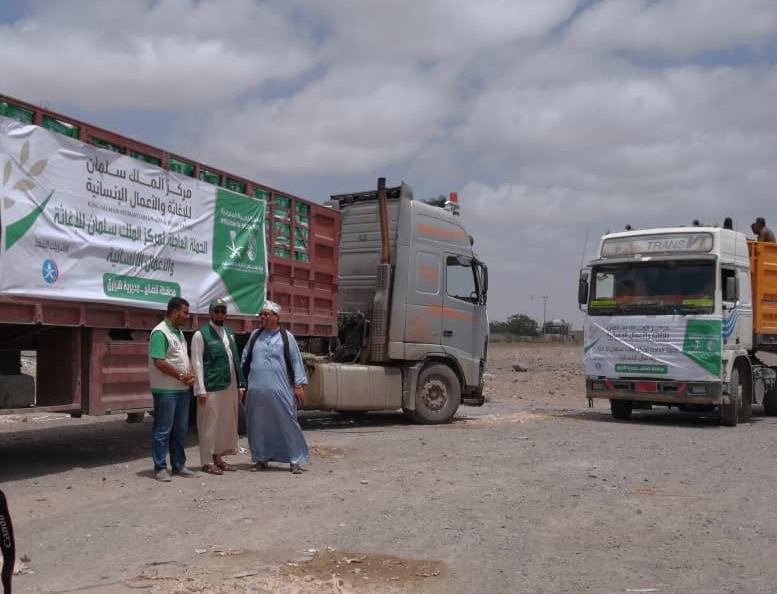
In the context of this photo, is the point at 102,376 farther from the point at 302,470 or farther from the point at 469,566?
the point at 469,566

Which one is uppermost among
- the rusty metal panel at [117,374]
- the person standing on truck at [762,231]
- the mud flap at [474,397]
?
the person standing on truck at [762,231]

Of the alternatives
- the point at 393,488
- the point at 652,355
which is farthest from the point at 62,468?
the point at 652,355

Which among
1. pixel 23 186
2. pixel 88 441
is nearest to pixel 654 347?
pixel 88 441

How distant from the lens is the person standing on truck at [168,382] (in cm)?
808

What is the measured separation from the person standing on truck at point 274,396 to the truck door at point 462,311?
521cm

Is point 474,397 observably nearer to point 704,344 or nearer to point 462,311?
point 462,311

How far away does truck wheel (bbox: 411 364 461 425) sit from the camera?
13.5 metres

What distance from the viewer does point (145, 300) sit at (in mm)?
9320

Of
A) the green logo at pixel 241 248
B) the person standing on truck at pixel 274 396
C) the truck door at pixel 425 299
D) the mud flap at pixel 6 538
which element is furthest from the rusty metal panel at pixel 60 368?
the truck door at pixel 425 299

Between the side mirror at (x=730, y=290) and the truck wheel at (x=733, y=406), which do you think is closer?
the side mirror at (x=730, y=290)

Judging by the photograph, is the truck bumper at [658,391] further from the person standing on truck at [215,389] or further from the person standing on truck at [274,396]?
the person standing on truck at [215,389]

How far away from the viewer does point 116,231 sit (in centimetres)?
895

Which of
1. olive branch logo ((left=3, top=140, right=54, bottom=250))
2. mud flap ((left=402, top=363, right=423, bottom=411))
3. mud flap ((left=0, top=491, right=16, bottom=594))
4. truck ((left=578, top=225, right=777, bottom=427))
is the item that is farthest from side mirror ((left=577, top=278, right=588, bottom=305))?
mud flap ((left=0, top=491, right=16, bottom=594))

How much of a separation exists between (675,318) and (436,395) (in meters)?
3.91
